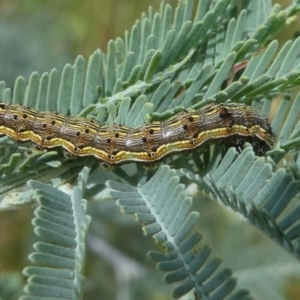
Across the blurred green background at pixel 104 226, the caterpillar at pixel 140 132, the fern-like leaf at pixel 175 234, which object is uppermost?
the blurred green background at pixel 104 226

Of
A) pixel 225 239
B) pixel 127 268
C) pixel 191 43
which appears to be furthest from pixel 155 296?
pixel 191 43

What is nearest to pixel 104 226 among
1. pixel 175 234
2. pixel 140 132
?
pixel 140 132

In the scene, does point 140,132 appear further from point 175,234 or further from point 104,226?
point 104,226

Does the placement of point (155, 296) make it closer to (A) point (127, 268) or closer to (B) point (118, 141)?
(A) point (127, 268)

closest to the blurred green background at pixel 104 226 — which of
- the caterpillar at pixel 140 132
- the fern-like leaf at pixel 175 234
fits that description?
the caterpillar at pixel 140 132

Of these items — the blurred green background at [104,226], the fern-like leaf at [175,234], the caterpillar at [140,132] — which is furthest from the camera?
A: the blurred green background at [104,226]

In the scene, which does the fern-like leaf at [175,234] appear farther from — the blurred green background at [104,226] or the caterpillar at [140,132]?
the blurred green background at [104,226]

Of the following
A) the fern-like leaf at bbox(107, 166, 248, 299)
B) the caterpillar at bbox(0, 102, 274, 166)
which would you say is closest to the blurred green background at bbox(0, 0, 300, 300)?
the caterpillar at bbox(0, 102, 274, 166)
